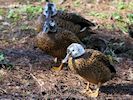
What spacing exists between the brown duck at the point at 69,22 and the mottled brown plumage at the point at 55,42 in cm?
77

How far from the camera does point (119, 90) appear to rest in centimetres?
685

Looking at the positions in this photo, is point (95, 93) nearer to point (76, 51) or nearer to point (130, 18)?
point (76, 51)

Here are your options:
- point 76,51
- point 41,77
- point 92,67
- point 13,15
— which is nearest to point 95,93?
point 92,67

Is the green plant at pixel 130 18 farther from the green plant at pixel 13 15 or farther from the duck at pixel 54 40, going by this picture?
the duck at pixel 54 40


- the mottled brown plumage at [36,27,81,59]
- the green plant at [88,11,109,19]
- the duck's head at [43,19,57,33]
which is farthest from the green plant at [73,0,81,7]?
the mottled brown plumage at [36,27,81,59]

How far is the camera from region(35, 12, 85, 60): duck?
7.55 meters

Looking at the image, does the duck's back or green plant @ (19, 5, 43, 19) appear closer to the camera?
the duck's back

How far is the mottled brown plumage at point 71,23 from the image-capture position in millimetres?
8461

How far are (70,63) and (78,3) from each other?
4790mm

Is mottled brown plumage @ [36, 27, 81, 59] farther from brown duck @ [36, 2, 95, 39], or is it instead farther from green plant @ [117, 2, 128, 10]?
green plant @ [117, 2, 128, 10]

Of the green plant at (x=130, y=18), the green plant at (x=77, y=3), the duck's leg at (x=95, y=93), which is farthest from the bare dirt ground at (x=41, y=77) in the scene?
the green plant at (x=77, y=3)

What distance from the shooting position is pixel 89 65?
660 centimetres

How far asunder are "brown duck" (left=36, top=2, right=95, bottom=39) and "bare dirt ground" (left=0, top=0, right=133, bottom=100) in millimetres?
488

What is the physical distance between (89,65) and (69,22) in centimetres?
205
